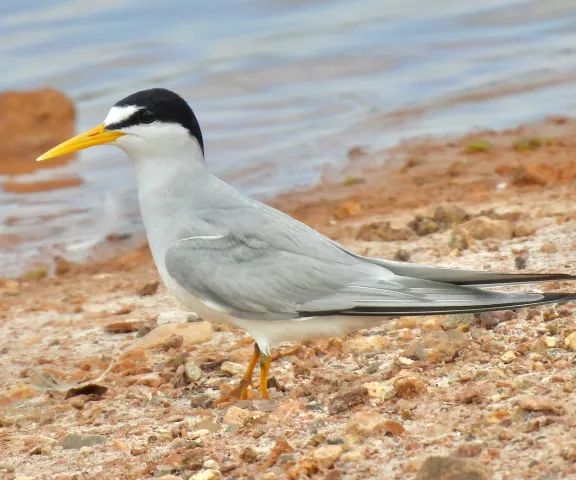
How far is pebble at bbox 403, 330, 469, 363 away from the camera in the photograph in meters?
5.27

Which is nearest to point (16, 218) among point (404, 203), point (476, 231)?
point (404, 203)

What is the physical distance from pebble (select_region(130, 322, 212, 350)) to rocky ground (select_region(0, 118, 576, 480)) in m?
0.01

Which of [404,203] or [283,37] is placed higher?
[283,37]

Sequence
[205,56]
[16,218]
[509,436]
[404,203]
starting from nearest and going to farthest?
1. [509,436]
2. [404,203]
3. [16,218]
4. [205,56]

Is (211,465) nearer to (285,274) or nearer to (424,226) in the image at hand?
(285,274)

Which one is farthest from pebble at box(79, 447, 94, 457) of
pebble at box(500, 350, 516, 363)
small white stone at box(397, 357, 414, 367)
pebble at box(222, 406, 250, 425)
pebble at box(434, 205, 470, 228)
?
pebble at box(434, 205, 470, 228)

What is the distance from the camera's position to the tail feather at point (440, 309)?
4.82 metres

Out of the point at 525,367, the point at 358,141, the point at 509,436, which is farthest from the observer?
the point at 358,141

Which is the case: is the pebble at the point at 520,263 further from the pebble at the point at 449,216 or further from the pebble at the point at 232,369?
the pebble at the point at 232,369

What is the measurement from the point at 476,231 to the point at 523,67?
8.54 metres

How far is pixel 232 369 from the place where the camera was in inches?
233

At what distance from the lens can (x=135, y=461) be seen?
4.75 metres

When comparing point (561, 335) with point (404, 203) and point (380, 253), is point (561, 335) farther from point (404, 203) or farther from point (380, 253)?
point (404, 203)

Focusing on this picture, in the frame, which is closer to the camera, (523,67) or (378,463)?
(378,463)
